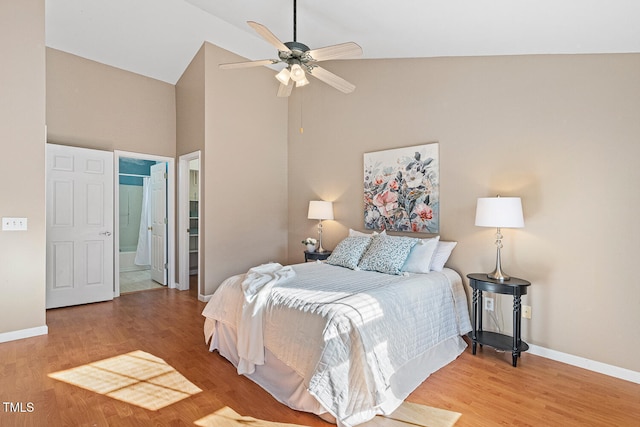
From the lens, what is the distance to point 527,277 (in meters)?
2.92

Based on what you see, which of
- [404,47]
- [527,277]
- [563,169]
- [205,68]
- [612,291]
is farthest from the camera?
[205,68]

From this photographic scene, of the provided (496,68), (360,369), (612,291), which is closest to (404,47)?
(496,68)

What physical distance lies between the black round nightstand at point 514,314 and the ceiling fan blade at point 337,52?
213 centimetres

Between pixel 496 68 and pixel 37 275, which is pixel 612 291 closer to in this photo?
pixel 496 68

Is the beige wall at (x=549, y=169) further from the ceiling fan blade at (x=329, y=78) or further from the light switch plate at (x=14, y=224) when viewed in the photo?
the light switch plate at (x=14, y=224)

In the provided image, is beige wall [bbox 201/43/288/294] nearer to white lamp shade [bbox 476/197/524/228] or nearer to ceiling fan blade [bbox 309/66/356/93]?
ceiling fan blade [bbox 309/66/356/93]

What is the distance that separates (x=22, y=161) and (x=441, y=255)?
4173 mm

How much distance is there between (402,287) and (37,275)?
3.50 m

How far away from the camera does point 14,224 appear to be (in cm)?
308


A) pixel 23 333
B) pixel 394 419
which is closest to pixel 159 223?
pixel 23 333

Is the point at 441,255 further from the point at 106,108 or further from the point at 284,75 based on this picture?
the point at 106,108

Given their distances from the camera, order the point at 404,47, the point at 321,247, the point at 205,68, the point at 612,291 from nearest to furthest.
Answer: the point at 612,291 < the point at 404,47 < the point at 205,68 < the point at 321,247

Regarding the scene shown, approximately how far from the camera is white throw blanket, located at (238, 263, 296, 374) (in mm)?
2312

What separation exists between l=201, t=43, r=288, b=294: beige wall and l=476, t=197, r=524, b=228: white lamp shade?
10.6 ft
